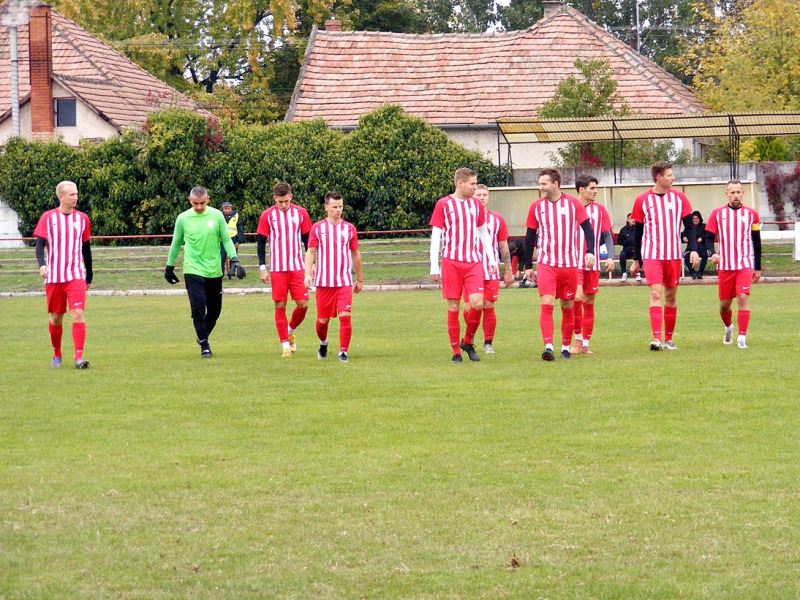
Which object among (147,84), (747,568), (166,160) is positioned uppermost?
(147,84)

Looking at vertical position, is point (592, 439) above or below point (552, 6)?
below

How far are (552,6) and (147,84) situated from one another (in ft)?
58.7

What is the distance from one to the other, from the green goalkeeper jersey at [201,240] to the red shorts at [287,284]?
67 centimetres

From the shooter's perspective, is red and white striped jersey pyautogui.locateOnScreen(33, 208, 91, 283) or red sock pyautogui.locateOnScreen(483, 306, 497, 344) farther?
red sock pyautogui.locateOnScreen(483, 306, 497, 344)

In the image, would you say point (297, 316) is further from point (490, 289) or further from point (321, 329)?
point (490, 289)

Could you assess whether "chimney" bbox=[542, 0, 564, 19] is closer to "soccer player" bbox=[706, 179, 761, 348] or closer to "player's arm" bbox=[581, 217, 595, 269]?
"soccer player" bbox=[706, 179, 761, 348]

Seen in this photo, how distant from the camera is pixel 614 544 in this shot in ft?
21.2

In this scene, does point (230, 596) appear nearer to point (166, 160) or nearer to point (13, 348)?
point (13, 348)

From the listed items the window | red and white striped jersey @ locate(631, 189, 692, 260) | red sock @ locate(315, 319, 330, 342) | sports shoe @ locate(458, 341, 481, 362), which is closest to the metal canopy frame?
the window

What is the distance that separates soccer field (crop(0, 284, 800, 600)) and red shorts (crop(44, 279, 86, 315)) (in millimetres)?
771

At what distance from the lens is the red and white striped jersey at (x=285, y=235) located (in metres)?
15.6

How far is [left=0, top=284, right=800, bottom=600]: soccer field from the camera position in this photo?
19.8ft

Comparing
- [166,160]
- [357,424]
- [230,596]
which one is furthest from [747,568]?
[166,160]

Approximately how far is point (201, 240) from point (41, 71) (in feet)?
113
